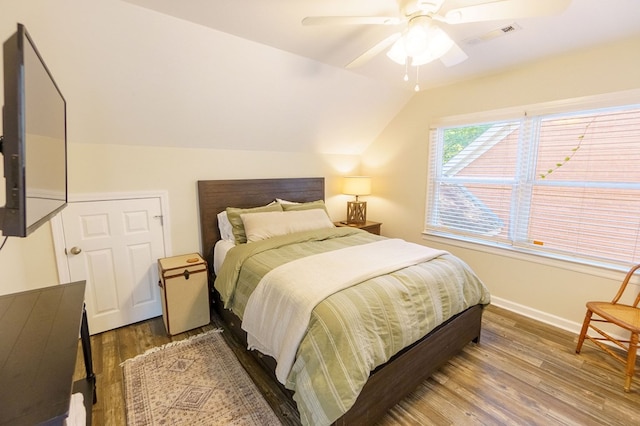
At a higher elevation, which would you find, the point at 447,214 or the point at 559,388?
the point at 447,214

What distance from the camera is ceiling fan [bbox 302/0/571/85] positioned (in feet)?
4.18

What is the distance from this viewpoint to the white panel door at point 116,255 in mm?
2355

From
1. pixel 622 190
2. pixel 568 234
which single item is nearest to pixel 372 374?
pixel 568 234

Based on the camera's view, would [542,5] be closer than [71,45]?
Yes

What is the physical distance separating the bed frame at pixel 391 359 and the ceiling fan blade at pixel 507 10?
6.00ft

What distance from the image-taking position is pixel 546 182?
2.67m

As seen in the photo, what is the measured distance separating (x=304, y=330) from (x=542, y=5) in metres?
1.86

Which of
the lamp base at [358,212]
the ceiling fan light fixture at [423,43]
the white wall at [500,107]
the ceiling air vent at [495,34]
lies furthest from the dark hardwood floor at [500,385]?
the ceiling air vent at [495,34]

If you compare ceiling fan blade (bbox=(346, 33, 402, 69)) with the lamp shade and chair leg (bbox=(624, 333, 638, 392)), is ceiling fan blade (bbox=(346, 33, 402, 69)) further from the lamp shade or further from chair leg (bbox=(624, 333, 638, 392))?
chair leg (bbox=(624, 333, 638, 392))

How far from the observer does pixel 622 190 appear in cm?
229

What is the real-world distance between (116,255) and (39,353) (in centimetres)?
177

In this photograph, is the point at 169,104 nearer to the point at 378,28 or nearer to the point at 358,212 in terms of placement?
the point at 378,28

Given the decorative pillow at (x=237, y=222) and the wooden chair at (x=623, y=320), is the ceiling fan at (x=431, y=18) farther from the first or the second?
the wooden chair at (x=623, y=320)

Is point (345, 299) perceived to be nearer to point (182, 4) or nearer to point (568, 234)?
point (182, 4)
